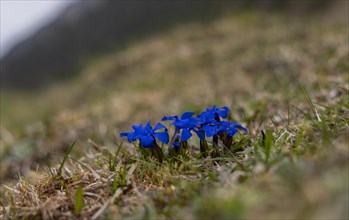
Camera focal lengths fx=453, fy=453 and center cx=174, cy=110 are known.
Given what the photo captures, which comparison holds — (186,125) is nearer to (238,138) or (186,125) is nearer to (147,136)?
(147,136)

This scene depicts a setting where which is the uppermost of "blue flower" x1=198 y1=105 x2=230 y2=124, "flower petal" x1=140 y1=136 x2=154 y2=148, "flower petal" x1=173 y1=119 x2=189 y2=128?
"blue flower" x1=198 y1=105 x2=230 y2=124

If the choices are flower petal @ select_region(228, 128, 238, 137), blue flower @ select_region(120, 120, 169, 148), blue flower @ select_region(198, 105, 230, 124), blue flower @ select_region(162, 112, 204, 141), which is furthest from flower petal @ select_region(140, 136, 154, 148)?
flower petal @ select_region(228, 128, 238, 137)

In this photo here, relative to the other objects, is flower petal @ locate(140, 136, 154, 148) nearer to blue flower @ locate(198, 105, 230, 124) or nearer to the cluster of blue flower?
the cluster of blue flower

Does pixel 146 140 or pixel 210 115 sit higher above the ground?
pixel 210 115

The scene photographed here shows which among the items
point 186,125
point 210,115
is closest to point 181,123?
point 186,125

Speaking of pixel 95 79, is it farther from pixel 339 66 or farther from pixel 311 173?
pixel 311 173

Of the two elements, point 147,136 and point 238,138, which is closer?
point 147,136

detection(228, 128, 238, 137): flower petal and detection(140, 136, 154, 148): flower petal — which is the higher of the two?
detection(228, 128, 238, 137): flower petal

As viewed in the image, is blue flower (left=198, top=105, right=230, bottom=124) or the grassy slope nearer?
the grassy slope

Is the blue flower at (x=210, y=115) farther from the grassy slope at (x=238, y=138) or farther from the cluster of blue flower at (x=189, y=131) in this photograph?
the grassy slope at (x=238, y=138)
